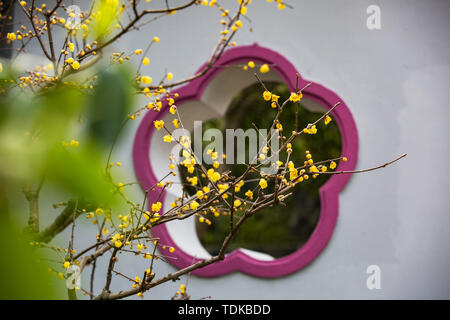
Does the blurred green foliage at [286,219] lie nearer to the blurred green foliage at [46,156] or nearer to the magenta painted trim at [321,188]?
the magenta painted trim at [321,188]

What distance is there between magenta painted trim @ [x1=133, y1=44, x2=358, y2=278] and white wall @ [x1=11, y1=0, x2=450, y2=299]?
42 mm

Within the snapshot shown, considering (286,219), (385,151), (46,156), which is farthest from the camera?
Result: (286,219)

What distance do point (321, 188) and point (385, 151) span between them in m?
0.35

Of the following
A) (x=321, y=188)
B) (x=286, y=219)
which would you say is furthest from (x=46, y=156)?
(x=286, y=219)

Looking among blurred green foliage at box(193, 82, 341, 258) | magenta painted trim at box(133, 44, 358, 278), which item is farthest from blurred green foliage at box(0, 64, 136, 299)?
blurred green foliage at box(193, 82, 341, 258)

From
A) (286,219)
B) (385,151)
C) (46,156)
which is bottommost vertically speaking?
(286,219)

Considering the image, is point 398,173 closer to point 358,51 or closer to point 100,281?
point 358,51

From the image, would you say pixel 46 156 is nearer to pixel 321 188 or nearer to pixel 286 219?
pixel 321 188

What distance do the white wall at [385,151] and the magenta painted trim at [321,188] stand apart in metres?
0.04

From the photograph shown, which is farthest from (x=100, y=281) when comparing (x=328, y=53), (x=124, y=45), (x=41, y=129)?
(x=41, y=129)

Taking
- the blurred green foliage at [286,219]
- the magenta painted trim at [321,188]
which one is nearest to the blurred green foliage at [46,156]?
the magenta painted trim at [321,188]

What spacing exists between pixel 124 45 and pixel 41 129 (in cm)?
262

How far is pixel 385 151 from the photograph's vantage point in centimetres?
244

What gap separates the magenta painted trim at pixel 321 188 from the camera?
8.03 feet
